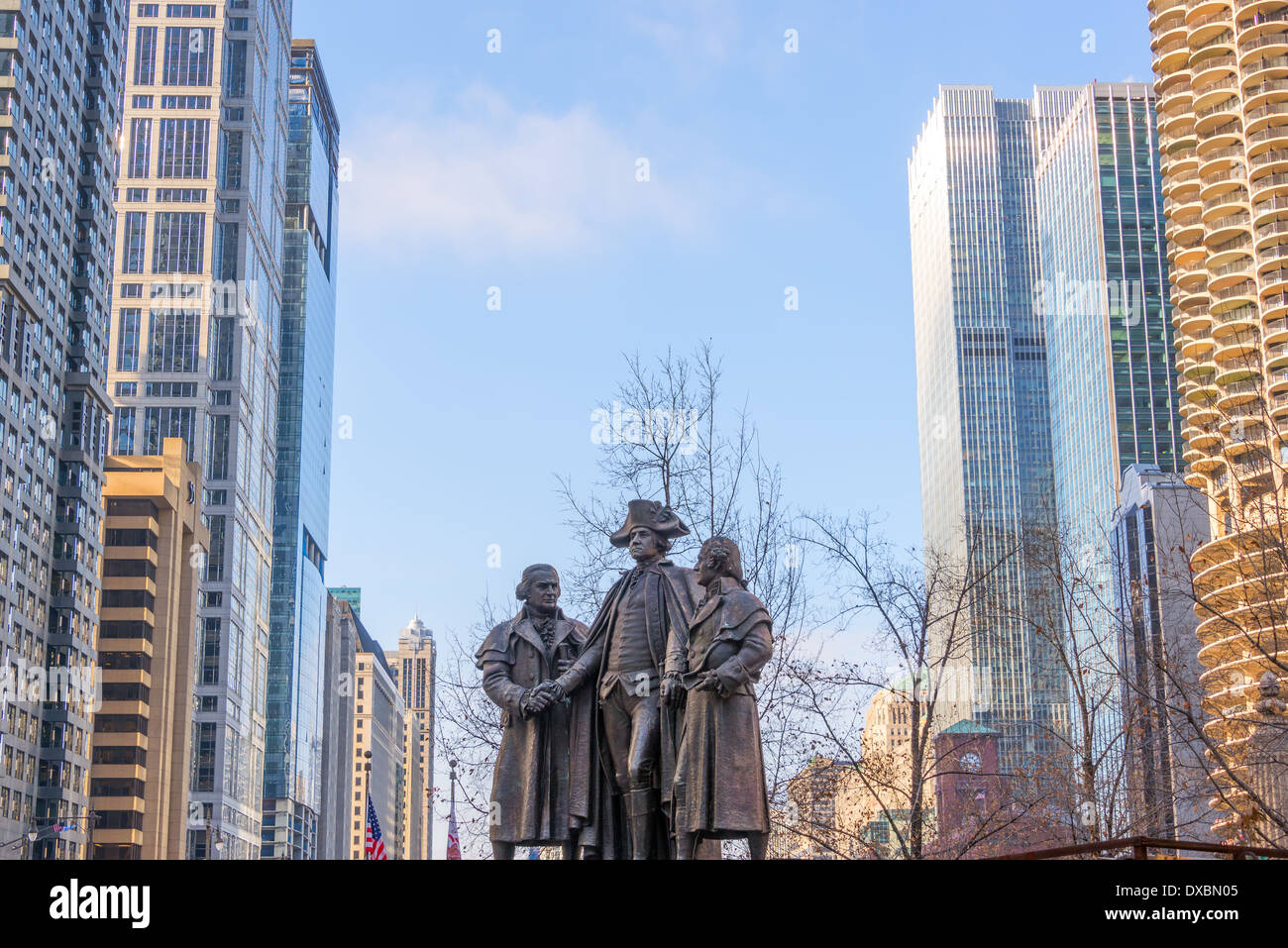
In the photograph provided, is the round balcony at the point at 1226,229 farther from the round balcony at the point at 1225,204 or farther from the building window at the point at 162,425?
the building window at the point at 162,425

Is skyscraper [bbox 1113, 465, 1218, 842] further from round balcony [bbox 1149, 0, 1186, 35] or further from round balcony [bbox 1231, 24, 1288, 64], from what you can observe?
round balcony [bbox 1149, 0, 1186, 35]

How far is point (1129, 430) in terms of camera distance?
136 metres

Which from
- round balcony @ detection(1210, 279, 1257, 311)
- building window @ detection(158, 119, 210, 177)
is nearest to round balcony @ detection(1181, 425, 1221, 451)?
round balcony @ detection(1210, 279, 1257, 311)

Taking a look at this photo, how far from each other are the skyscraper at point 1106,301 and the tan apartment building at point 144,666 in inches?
3031

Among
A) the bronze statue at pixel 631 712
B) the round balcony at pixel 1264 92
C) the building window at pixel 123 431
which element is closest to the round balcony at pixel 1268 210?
the round balcony at pixel 1264 92

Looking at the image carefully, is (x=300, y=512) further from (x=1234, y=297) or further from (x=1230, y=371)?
(x=1230, y=371)

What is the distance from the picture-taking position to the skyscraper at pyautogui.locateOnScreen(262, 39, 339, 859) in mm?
168375

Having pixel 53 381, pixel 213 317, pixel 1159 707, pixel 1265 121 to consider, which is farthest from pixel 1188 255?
pixel 213 317

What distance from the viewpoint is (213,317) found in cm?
14825

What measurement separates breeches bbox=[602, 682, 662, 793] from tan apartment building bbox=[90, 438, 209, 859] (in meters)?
109

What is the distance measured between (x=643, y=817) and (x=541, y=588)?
2.18m

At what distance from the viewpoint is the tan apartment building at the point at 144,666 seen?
4579 inches
